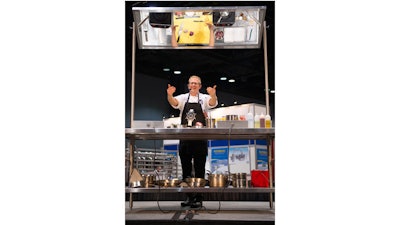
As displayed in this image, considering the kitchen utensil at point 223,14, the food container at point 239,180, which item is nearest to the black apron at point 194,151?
the food container at point 239,180

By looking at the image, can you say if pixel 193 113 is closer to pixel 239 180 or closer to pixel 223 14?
pixel 239 180

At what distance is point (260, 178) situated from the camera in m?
3.42

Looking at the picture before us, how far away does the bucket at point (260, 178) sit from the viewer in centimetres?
340

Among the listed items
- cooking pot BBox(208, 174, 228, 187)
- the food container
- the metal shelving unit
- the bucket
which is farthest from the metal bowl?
the metal shelving unit

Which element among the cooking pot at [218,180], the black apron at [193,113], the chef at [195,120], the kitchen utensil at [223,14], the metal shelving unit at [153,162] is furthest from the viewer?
the metal shelving unit at [153,162]

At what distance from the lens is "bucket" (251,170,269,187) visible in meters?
3.40

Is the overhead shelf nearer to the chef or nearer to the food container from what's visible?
the chef

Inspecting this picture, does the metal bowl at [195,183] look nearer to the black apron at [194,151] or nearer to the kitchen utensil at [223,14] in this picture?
the black apron at [194,151]

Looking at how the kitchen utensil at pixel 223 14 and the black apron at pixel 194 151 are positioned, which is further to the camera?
the black apron at pixel 194 151

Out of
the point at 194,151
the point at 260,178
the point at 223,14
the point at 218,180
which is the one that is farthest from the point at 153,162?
the point at 223,14

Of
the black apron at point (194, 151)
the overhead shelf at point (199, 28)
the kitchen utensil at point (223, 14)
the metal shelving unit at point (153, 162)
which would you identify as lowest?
the metal shelving unit at point (153, 162)
